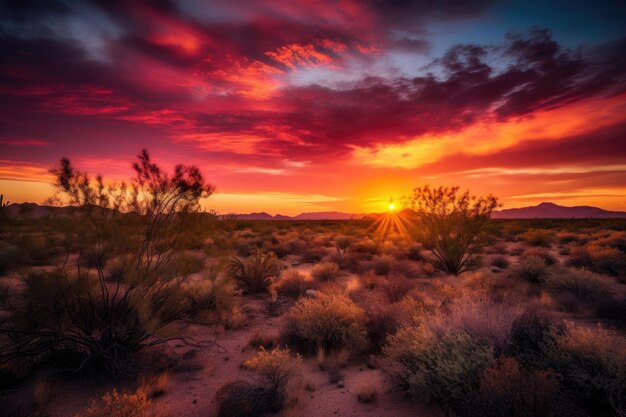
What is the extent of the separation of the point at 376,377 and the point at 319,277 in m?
7.35

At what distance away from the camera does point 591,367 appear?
13.9 feet

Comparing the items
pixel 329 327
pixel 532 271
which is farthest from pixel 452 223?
pixel 329 327

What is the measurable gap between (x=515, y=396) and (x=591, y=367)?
157 centimetres

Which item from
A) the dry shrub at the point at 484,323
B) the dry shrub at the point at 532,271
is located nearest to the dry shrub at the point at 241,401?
the dry shrub at the point at 484,323

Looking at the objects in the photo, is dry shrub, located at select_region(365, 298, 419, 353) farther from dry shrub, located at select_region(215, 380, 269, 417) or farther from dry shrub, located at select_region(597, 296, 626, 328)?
dry shrub, located at select_region(597, 296, 626, 328)

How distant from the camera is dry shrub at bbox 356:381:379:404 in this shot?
5070mm

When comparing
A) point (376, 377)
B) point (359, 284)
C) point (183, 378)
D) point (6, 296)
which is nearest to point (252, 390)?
point (183, 378)

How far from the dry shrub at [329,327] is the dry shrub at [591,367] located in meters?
3.33

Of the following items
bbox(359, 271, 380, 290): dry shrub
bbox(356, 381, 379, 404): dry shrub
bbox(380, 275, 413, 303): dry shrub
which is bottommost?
bbox(356, 381, 379, 404): dry shrub

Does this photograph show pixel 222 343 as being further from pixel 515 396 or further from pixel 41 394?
pixel 515 396

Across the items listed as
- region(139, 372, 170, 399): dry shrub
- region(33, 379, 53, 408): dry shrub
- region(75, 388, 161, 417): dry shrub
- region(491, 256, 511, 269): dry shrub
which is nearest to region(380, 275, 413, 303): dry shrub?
region(139, 372, 170, 399): dry shrub

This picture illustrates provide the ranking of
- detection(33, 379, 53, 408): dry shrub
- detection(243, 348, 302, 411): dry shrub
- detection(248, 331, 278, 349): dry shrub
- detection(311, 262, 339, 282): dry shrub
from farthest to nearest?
detection(311, 262, 339, 282): dry shrub → detection(248, 331, 278, 349): dry shrub → detection(243, 348, 302, 411): dry shrub → detection(33, 379, 53, 408): dry shrub

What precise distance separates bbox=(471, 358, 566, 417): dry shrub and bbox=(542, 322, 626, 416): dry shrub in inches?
20.1

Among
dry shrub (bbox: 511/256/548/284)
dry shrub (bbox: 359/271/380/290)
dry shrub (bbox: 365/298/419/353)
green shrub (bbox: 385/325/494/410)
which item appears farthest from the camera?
dry shrub (bbox: 359/271/380/290)
